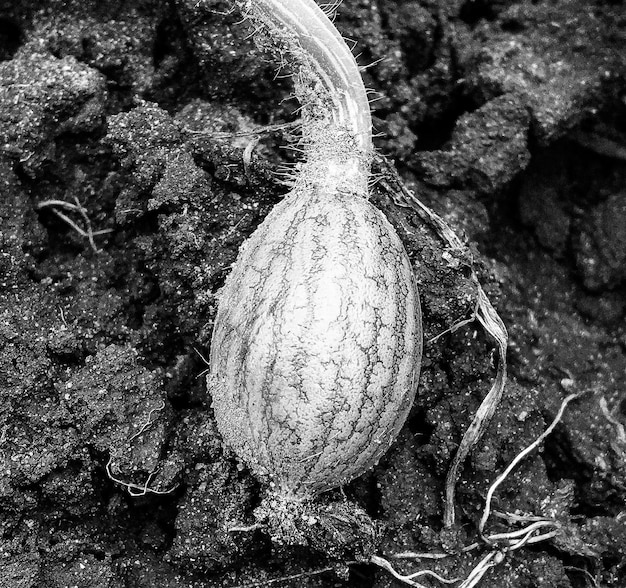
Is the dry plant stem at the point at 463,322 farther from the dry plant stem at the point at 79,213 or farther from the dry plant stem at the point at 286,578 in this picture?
the dry plant stem at the point at 79,213

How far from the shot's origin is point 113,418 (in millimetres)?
2535

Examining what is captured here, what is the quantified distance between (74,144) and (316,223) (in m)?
1.01

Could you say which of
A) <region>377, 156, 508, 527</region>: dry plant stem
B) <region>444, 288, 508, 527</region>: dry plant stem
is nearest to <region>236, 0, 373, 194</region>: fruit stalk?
<region>377, 156, 508, 527</region>: dry plant stem

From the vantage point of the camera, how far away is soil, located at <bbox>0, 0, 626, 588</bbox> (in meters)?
2.56


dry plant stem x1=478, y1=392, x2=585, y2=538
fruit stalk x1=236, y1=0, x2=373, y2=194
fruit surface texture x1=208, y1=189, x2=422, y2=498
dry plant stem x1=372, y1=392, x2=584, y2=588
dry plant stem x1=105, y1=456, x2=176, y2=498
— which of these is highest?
fruit stalk x1=236, y1=0, x2=373, y2=194

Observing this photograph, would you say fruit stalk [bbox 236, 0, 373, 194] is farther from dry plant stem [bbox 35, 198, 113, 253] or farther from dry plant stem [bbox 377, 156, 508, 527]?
dry plant stem [bbox 35, 198, 113, 253]

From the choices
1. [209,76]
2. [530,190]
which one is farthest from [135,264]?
[530,190]

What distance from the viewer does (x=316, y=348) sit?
229 centimetres

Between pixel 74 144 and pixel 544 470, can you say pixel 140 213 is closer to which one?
pixel 74 144

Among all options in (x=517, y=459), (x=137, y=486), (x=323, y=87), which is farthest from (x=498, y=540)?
(x=323, y=87)

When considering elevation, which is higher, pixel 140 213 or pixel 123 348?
pixel 140 213

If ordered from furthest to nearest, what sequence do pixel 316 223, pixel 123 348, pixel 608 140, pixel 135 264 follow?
1. pixel 608 140
2. pixel 135 264
3. pixel 123 348
4. pixel 316 223

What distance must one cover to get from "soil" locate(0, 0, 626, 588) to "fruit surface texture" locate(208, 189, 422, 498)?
0.66ft

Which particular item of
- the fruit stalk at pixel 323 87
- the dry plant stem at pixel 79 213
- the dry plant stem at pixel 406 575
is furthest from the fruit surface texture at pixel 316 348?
the dry plant stem at pixel 79 213
